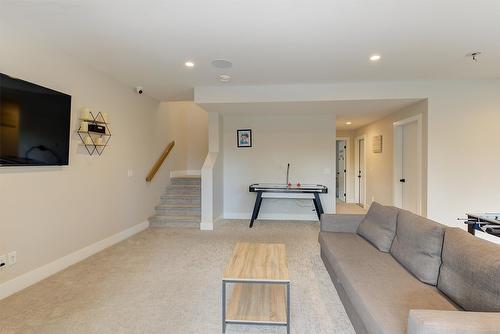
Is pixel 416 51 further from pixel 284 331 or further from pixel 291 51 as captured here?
pixel 284 331

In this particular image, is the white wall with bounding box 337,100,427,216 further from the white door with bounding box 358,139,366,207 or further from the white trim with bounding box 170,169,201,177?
the white trim with bounding box 170,169,201,177

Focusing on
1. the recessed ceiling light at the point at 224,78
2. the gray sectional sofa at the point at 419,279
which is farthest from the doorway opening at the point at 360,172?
the gray sectional sofa at the point at 419,279

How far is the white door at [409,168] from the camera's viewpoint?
174 inches

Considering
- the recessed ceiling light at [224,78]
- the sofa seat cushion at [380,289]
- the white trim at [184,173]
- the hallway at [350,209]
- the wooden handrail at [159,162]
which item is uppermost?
the recessed ceiling light at [224,78]

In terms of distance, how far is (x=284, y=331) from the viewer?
1850mm

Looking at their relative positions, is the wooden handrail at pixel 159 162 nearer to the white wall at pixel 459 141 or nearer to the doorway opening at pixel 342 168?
the white wall at pixel 459 141

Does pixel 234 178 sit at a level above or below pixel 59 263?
above

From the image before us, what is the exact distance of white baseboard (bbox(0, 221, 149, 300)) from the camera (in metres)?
2.35

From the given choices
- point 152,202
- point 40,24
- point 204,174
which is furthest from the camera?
point 152,202

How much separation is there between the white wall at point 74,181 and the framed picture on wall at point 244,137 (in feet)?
5.93

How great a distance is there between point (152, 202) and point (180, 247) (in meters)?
1.67

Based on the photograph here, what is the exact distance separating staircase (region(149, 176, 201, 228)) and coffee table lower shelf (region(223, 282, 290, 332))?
280cm

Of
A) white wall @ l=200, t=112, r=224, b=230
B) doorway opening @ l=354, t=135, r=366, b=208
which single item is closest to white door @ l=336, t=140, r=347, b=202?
doorway opening @ l=354, t=135, r=366, b=208

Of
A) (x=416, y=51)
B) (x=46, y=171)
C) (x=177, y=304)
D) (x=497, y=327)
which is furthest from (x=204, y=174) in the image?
(x=497, y=327)
